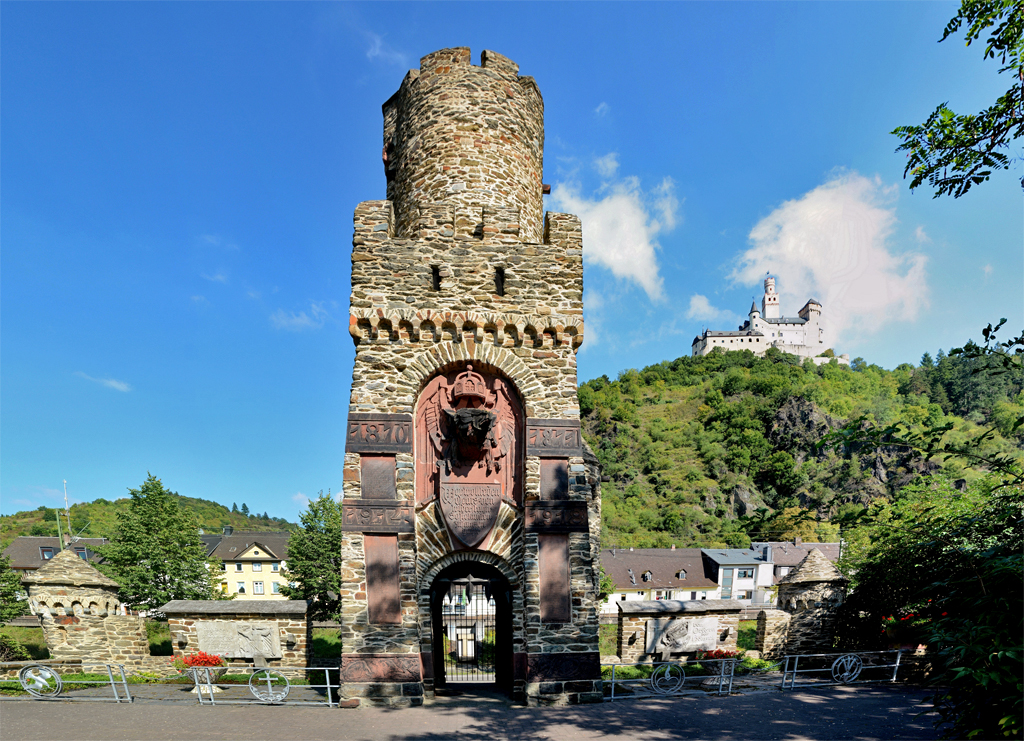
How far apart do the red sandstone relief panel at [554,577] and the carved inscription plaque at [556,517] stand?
14 cm

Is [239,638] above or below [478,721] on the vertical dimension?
above

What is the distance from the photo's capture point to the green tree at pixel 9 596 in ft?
67.7

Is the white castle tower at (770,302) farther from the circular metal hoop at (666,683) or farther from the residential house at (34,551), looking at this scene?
the circular metal hoop at (666,683)

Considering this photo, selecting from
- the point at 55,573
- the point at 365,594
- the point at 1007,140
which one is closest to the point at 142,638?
the point at 55,573

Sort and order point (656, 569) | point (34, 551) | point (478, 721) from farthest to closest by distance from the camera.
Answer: point (34, 551) → point (656, 569) → point (478, 721)

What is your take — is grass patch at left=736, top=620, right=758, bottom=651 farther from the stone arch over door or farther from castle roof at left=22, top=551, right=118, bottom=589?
castle roof at left=22, top=551, right=118, bottom=589

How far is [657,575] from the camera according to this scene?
46.7 meters

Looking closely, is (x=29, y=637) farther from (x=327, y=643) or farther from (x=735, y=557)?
(x=735, y=557)

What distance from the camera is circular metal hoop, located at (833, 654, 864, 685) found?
10.3m

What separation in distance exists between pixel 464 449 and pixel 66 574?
33.6ft

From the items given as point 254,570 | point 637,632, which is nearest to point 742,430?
point 254,570

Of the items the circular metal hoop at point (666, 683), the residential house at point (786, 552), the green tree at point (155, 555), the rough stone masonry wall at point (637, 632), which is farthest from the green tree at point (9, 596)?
the residential house at point (786, 552)

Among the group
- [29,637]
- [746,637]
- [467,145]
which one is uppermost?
[467,145]

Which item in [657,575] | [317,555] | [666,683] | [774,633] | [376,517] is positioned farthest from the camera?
[657,575]
